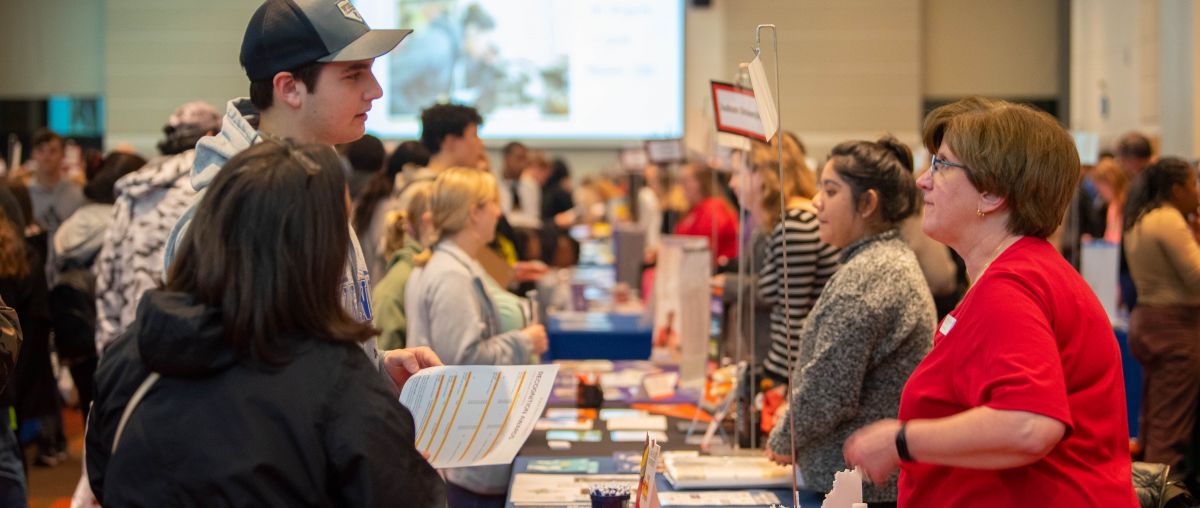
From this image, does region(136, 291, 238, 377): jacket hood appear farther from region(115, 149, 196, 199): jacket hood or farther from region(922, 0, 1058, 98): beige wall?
region(922, 0, 1058, 98): beige wall

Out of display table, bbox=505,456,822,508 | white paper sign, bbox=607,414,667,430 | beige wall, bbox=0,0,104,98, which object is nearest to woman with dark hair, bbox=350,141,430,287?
white paper sign, bbox=607,414,667,430

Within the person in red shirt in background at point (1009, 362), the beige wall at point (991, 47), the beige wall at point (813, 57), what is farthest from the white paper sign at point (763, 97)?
the beige wall at point (991, 47)

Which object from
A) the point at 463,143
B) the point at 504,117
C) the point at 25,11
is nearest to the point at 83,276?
the point at 463,143

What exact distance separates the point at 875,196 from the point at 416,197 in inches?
61.8

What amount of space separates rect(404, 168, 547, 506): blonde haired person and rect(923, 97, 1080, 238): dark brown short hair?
5.41 feet

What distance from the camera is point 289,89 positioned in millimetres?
1806

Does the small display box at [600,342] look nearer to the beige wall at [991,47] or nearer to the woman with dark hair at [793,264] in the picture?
the woman with dark hair at [793,264]

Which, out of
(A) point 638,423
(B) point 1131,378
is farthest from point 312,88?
(B) point 1131,378

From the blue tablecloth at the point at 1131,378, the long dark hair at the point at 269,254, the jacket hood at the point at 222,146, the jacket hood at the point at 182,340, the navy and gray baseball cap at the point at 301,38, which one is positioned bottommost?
the blue tablecloth at the point at 1131,378

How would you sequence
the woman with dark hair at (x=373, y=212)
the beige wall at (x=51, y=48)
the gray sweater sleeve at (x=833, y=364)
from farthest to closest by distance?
the beige wall at (x=51, y=48)
the woman with dark hair at (x=373, y=212)
the gray sweater sleeve at (x=833, y=364)

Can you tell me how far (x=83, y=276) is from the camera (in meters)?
4.77

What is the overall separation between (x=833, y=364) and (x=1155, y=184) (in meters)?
3.02

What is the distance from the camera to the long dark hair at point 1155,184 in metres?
4.71

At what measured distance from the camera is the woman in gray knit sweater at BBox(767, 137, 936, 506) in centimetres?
232
